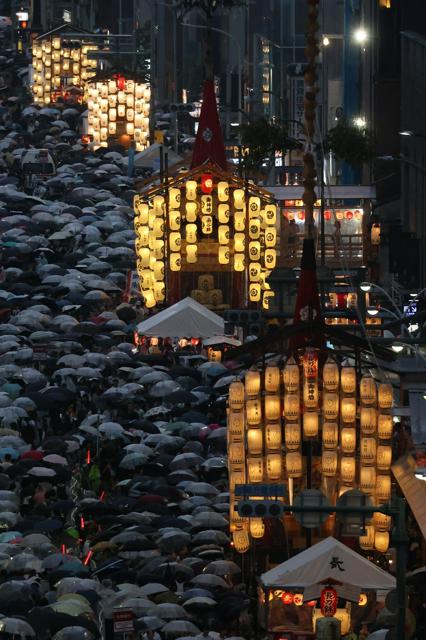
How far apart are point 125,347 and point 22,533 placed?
1990 cm

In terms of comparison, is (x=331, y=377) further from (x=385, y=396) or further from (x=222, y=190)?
(x=222, y=190)

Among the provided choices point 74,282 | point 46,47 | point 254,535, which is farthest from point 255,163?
point 46,47

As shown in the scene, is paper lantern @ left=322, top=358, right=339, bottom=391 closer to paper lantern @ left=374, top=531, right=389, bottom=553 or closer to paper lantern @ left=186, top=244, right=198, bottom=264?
paper lantern @ left=374, top=531, right=389, bottom=553

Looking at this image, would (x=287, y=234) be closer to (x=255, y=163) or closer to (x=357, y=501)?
(x=255, y=163)

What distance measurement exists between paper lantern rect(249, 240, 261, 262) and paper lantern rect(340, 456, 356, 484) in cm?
2742

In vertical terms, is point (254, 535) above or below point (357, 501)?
below

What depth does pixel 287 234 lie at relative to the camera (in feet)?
243

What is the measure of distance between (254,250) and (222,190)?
2.01 metres

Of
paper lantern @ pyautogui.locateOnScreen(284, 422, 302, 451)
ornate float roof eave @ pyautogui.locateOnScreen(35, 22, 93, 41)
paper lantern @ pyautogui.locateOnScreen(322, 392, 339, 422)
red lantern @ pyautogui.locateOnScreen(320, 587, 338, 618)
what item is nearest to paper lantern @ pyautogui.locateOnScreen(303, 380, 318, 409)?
paper lantern @ pyautogui.locateOnScreen(322, 392, 339, 422)

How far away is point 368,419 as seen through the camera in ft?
132

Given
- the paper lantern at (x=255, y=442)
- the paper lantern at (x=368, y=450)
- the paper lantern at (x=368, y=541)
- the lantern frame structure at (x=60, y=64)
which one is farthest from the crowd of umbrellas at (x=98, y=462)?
the lantern frame structure at (x=60, y=64)

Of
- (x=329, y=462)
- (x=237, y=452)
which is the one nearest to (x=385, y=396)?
(x=329, y=462)

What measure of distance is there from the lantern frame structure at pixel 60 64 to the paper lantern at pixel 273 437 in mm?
91804

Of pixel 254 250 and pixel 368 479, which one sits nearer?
pixel 368 479
